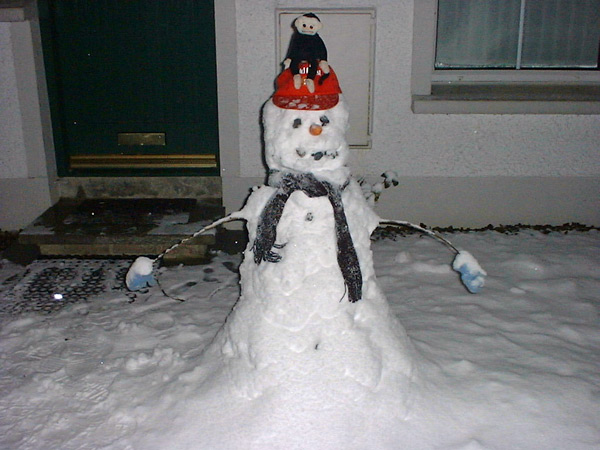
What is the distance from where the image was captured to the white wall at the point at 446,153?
5.93 m

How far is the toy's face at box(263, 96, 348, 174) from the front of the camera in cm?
329

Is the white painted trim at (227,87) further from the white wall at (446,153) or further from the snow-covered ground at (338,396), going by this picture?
the snow-covered ground at (338,396)

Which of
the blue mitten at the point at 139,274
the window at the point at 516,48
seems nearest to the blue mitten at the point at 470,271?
the blue mitten at the point at 139,274

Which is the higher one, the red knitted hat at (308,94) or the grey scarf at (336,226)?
the red knitted hat at (308,94)

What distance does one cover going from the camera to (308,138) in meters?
3.29

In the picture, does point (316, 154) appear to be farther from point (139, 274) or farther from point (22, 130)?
point (22, 130)

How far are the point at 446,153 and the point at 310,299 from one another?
11.2 feet

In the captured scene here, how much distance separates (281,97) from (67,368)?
2.20 m

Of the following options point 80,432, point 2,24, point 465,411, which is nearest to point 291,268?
point 465,411

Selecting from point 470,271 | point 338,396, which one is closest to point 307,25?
point 470,271

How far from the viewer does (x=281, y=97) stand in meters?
3.33

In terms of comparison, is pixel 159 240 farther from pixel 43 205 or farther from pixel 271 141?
pixel 271 141

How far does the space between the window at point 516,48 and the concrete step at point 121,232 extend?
8.94 ft

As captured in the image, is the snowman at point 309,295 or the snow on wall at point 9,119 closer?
the snowman at point 309,295
